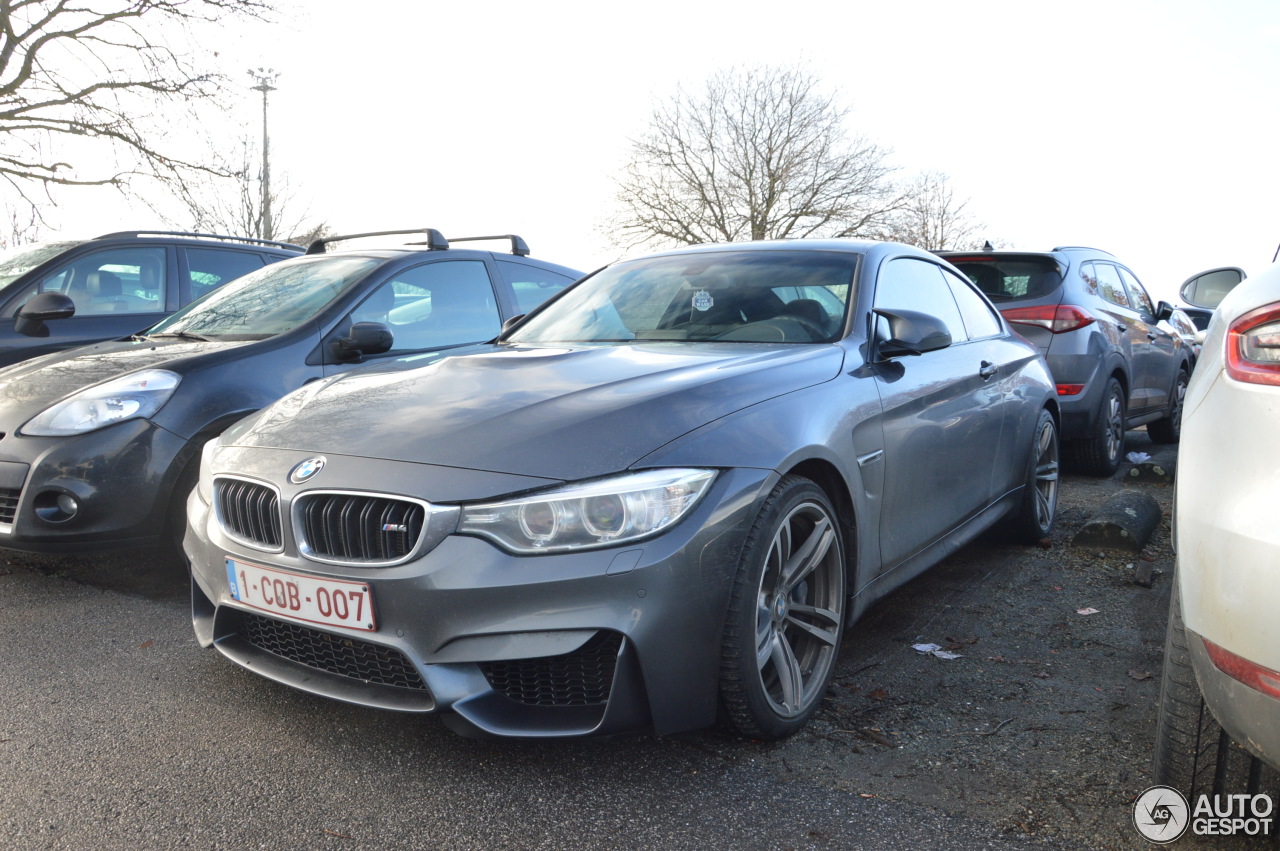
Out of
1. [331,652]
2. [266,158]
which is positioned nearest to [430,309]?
[331,652]

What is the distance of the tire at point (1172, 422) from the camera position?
874cm

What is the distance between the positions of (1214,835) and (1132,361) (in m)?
5.92

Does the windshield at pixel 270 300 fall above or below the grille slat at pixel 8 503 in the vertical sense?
above

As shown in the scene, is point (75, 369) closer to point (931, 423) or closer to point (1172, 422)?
point (931, 423)

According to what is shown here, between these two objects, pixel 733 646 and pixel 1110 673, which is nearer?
pixel 733 646

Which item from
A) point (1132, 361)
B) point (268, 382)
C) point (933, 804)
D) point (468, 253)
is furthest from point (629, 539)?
point (1132, 361)

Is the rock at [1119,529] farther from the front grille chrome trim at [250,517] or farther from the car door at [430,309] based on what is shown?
the front grille chrome trim at [250,517]

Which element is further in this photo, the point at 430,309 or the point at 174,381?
the point at 430,309

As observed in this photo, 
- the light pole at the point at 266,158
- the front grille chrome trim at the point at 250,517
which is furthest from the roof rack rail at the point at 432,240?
the light pole at the point at 266,158

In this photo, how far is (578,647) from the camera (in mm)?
2188

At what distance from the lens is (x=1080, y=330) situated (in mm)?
6602

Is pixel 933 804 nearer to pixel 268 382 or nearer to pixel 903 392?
pixel 903 392

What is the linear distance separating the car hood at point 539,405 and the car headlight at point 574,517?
0.18 ft

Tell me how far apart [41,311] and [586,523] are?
4576 mm
